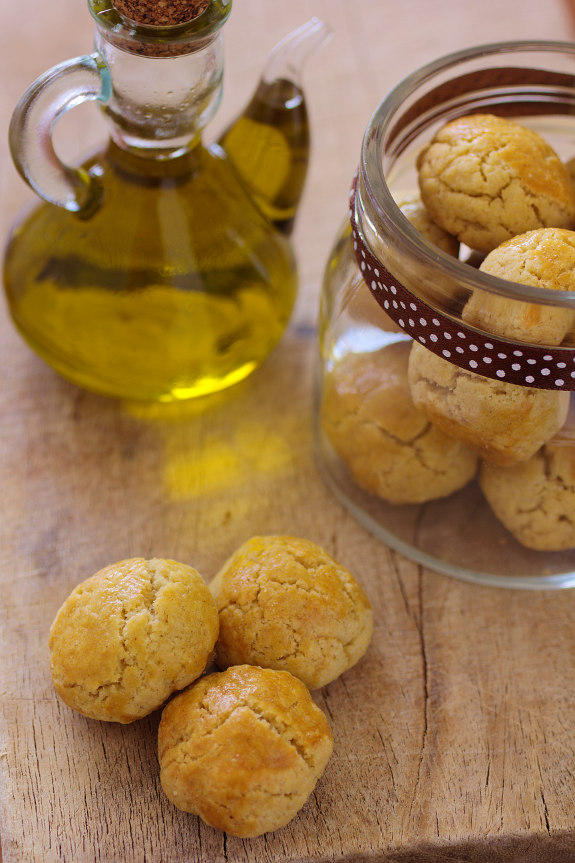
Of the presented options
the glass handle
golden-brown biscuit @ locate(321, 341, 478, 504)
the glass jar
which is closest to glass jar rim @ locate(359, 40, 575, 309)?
the glass jar

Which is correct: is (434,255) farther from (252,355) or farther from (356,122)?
(356,122)

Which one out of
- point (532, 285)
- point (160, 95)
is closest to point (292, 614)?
point (532, 285)

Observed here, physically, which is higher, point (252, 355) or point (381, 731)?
point (252, 355)

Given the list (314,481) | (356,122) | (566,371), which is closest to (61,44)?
(356,122)

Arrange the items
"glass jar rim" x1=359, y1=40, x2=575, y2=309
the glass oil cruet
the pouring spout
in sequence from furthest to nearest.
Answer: the pouring spout, the glass oil cruet, "glass jar rim" x1=359, y1=40, x2=575, y2=309

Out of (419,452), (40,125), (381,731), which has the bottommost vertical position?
(381,731)

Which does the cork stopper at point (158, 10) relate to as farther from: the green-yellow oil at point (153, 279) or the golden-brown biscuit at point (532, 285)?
the golden-brown biscuit at point (532, 285)

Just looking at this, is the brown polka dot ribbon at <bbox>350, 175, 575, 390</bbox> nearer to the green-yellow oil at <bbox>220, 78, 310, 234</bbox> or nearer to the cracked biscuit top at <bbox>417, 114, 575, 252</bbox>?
the cracked biscuit top at <bbox>417, 114, 575, 252</bbox>
